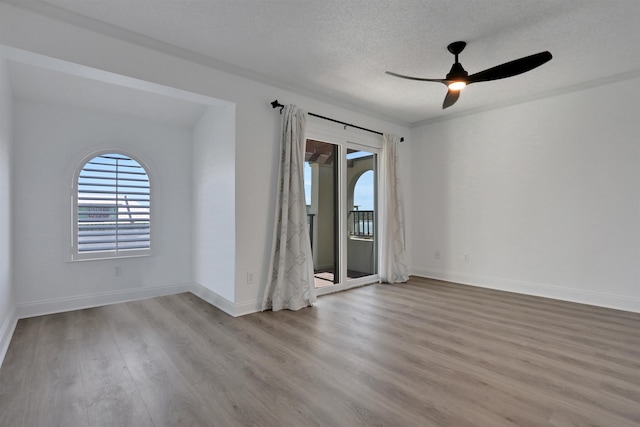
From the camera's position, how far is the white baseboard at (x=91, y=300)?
3.47 meters

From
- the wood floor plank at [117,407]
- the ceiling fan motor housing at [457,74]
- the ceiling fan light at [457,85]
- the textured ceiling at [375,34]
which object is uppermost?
the textured ceiling at [375,34]

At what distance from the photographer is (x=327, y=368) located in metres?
2.30

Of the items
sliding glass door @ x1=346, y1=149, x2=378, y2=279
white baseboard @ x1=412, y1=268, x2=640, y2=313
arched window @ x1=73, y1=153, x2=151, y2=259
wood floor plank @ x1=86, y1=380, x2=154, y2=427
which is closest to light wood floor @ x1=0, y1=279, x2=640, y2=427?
wood floor plank @ x1=86, y1=380, x2=154, y2=427

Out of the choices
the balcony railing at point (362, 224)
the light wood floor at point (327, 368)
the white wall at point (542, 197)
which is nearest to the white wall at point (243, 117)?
the light wood floor at point (327, 368)

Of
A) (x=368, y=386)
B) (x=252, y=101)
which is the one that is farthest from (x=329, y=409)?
Answer: (x=252, y=101)

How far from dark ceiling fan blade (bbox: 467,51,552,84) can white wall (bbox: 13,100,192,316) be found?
4.00 m

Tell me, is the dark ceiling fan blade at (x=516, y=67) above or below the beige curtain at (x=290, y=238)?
above

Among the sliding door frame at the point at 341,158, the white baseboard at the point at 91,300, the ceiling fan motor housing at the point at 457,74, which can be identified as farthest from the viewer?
the sliding door frame at the point at 341,158

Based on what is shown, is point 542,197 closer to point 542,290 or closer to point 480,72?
point 542,290

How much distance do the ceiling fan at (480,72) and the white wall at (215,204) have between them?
2021 millimetres

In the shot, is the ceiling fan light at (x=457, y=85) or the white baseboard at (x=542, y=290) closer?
the ceiling fan light at (x=457, y=85)

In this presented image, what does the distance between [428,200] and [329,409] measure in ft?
14.2

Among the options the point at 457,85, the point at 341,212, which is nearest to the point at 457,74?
the point at 457,85

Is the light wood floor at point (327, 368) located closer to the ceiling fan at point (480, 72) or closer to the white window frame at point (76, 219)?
the white window frame at point (76, 219)
